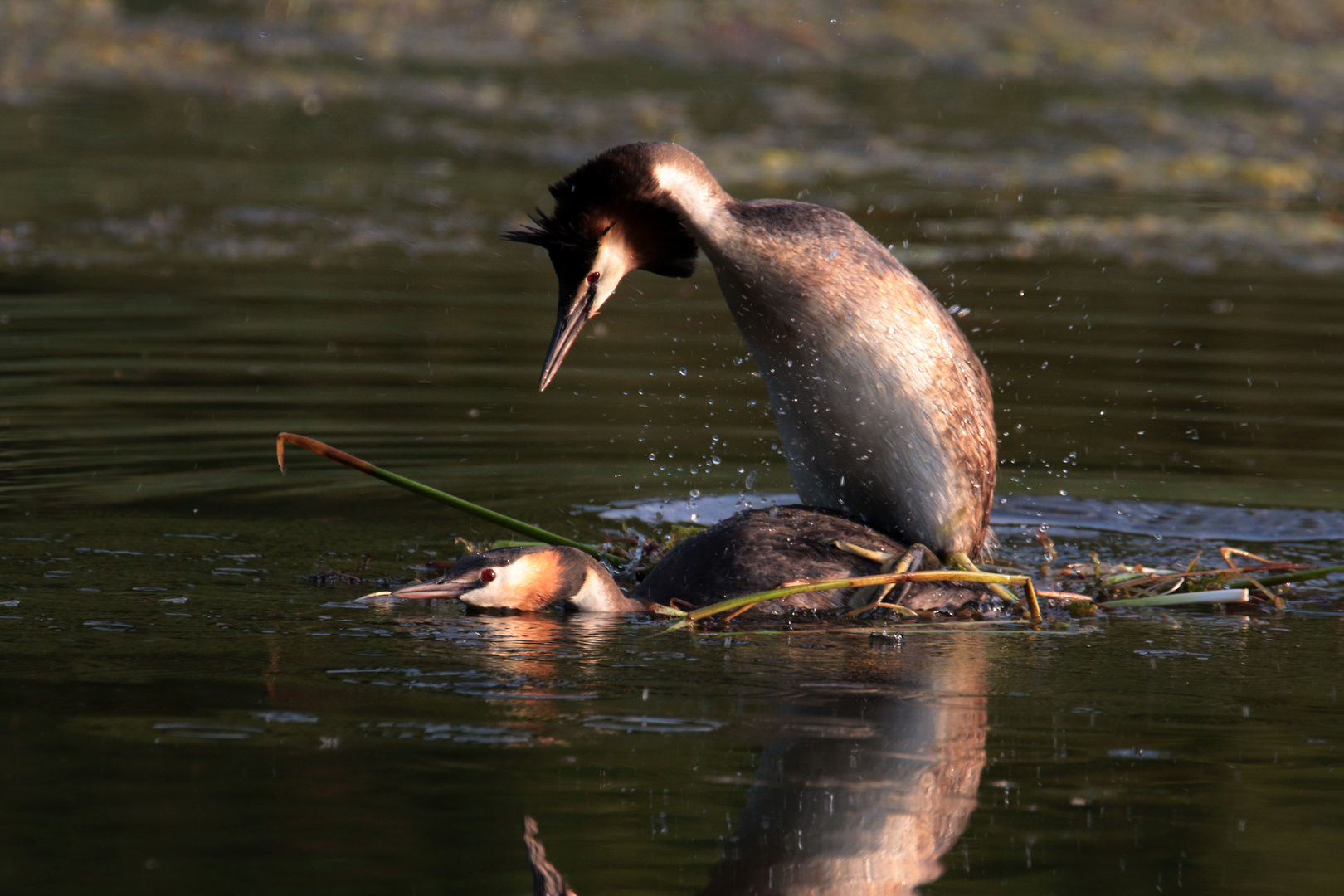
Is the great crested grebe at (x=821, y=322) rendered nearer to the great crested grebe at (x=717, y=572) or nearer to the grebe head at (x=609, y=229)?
the grebe head at (x=609, y=229)

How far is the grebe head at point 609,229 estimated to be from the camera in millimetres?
5801

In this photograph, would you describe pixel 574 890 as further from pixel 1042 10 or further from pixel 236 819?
pixel 1042 10

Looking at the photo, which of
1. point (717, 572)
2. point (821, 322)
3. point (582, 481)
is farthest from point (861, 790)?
point (582, 481)

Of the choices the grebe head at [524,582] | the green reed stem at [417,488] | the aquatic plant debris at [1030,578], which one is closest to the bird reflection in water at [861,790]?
the aquatic plant debris at [1030,578]

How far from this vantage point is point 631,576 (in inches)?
249

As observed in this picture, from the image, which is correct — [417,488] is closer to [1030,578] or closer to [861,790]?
[1030,578]

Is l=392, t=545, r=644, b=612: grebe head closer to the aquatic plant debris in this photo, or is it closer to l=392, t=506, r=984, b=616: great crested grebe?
l=392, t=506, r=984, b=616: great crested grebe

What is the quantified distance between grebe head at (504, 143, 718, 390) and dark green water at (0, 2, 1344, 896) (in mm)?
1123

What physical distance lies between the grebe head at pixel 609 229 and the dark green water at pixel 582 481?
44.2 inches

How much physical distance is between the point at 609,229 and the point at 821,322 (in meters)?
0.71

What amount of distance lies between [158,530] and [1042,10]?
59.5 feet

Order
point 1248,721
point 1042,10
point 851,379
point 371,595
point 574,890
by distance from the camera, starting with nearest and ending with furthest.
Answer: point 574,890 < point 1248,721 < point 371,595 < point 851,379 < point 1042,10

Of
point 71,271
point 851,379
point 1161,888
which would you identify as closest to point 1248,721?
point 1161,888

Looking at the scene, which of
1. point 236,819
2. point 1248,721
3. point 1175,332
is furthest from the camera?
point 1175,332
